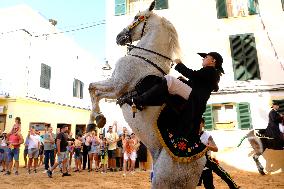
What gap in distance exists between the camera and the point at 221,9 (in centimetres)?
1483

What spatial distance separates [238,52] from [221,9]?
2648mm

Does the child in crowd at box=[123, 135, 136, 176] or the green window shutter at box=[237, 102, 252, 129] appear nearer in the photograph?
the child in crowd at box=[123, 135, 136, 176]

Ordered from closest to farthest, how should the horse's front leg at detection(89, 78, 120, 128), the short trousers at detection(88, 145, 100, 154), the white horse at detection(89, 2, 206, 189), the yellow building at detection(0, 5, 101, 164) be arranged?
the white horse at detection(89, 2, 206, 189)
the horse's front leg at detection(89, 78, 120, 128)
the short trousers at detection(88, 145, 100, 154)
the yellow building at detection(0, 5, 101, 164)

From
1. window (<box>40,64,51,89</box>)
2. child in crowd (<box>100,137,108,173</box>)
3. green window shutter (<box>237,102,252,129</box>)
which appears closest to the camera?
child in crowd (<box>100,137,108,173</box>)

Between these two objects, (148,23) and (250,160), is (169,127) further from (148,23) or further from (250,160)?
(250,160)

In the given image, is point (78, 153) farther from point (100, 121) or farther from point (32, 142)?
point (100, 121)

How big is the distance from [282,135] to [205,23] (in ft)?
24.0

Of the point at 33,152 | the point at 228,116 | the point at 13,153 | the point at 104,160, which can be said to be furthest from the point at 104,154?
the point at 228,116

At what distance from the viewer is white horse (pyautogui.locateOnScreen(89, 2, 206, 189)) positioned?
259 cm

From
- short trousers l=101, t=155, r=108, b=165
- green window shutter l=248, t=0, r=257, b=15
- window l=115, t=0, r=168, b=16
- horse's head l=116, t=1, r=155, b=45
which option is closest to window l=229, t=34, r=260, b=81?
green window shutter l=248, t=0, r=257, b=15

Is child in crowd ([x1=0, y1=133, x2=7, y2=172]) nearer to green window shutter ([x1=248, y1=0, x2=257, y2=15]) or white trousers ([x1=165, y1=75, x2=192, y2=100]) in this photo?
white trousers ([x1=165, y1=75, x2=192, y2=100])

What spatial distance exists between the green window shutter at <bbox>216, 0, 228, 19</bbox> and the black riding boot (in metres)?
13.4

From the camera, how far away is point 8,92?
17.2m

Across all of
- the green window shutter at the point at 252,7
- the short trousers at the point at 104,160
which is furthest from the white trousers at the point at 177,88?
the green window shutter at the point at 252,7
